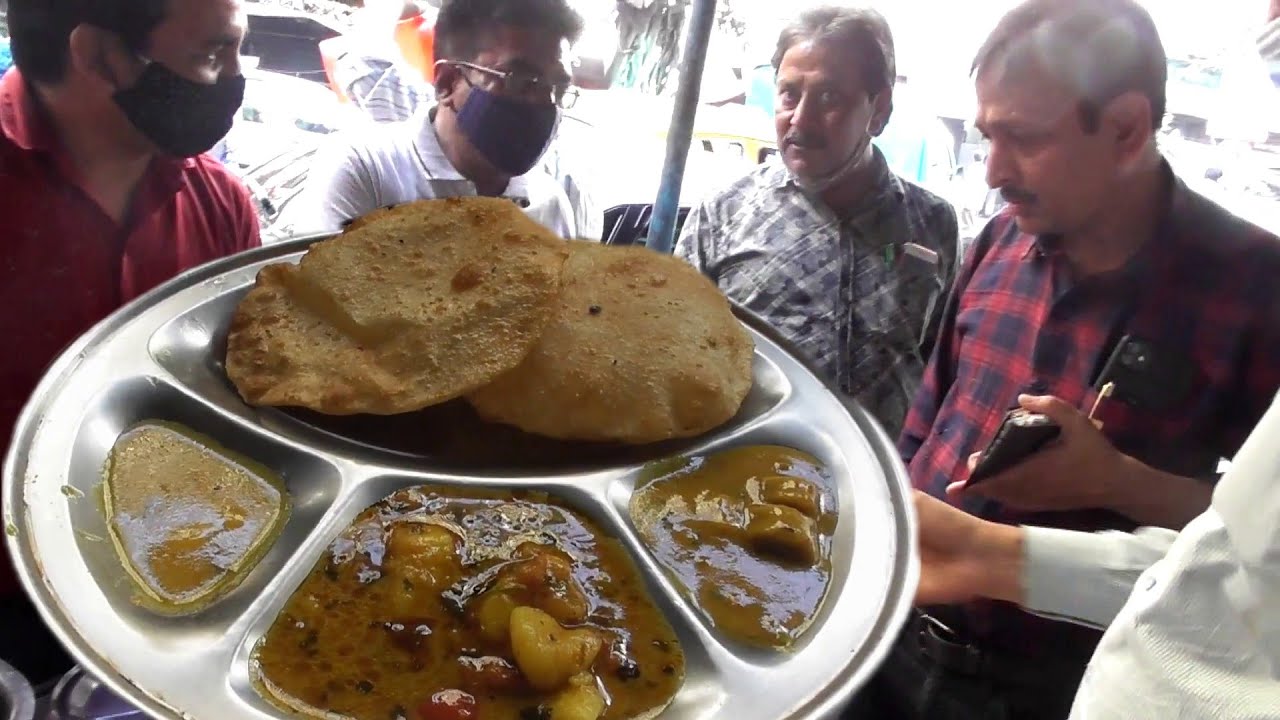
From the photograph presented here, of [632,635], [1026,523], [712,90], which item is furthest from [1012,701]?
[712,90]

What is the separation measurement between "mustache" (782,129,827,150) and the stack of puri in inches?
28.6

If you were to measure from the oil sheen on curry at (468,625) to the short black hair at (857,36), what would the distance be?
1224 mm

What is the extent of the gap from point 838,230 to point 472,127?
985mm

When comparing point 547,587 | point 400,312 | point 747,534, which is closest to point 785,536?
point 747,534

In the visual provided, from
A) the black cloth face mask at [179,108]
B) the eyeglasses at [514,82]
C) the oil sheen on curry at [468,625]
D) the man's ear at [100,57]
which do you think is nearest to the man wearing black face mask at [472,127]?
the eyeglasses at [514,82]

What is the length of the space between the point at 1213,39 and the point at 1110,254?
0.35 meters

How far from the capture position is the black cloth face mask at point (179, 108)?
3.10 ft

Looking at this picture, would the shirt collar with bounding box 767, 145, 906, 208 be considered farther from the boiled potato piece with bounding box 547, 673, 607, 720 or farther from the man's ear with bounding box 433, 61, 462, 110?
the boiled potato piece with bounding box 547, 673, 607, 720

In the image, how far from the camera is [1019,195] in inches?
51.3

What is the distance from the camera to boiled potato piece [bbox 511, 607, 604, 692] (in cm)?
80

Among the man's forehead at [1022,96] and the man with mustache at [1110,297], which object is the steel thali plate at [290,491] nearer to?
the man with mustache at [1110,297]

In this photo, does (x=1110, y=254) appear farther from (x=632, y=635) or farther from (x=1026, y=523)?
(x=632, y=635)

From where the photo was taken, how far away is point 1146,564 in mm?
1097

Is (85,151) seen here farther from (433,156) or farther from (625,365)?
(625,365)
